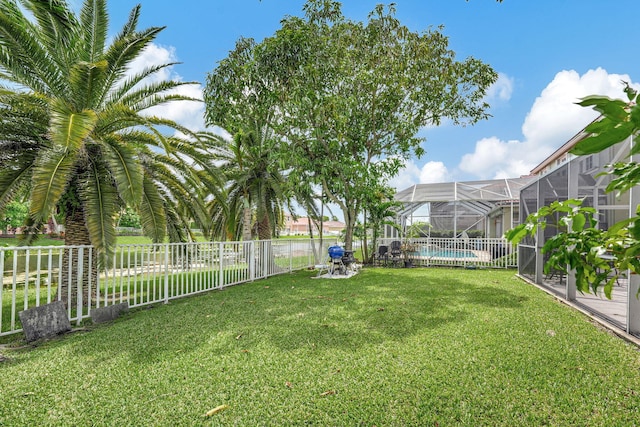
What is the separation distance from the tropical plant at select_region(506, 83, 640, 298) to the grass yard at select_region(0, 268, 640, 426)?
6.89ft

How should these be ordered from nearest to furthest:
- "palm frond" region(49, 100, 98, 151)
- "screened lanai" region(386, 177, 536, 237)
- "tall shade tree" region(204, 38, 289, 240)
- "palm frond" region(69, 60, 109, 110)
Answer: "palm frond" region(49, 100, 98, 151)
"palm frond" region(69, 60, 109, 110)
"tall shade tree" region(204, 38, 289, 240)
"screened lanai" region(386, 177, 536, 237)

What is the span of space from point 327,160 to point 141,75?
537 centimetres

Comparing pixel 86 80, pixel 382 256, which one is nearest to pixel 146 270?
pixel 86 80

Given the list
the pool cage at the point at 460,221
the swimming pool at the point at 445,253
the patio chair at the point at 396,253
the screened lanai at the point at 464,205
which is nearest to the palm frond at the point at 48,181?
the patio chair at the point at 396,253

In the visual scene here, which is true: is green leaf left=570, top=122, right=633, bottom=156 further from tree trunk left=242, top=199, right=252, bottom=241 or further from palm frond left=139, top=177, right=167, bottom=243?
tree trunk left=242, top=199, right=252, bottom=241

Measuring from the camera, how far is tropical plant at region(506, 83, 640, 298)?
0.57m

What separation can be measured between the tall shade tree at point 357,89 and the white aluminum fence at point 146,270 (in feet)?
9.64

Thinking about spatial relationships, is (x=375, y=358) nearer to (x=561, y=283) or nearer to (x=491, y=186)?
(x=561, y=283)

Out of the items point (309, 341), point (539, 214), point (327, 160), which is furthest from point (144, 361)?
point (327, 160)

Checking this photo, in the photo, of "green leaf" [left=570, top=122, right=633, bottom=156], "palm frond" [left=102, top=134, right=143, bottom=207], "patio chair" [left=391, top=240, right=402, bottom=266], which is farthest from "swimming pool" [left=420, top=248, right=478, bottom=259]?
"green leaf" [left=570, top=122, right=633, bottom=156]

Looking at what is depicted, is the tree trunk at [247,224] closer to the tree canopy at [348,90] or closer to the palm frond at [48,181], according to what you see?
the tree canopy at [348,90]

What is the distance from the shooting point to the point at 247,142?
37.0ft

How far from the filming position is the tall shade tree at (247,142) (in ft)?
31.4

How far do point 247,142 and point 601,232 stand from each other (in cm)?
1118
